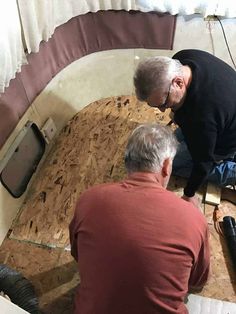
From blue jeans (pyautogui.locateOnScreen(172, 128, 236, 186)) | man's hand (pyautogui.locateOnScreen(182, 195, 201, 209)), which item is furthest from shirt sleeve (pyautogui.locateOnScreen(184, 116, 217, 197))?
blue jeans (pyautogui.locateOnScreen(172, 128, 236, 186))

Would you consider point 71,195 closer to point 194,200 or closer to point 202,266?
point 194,200

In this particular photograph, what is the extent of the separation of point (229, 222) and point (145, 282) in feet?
3.17

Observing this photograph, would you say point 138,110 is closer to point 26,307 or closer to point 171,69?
point 171,69

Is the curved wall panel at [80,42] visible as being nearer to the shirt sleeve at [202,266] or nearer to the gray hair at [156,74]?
the gray hair at [156,74]

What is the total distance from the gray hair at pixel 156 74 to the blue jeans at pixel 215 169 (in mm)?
646

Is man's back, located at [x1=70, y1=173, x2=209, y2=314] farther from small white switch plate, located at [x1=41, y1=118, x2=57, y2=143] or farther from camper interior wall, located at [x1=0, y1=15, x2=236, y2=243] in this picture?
small white switch plate, located at [x1=41, y1=118, x2=57, y2=143]

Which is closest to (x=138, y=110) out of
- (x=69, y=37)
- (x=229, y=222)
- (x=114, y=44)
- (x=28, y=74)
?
(x=114, y=44)

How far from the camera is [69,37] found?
2211 millimetres

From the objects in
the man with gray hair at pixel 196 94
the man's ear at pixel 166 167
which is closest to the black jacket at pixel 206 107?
the man with gray hair at pixel 196 94

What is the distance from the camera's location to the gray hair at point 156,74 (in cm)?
155

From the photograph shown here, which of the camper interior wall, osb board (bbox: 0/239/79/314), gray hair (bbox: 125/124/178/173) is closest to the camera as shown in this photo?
gray hair (bbox: 125/124/178/173)

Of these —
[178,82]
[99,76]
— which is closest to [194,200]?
[178,82]

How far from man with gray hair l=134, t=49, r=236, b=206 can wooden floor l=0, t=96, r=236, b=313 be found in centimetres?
55

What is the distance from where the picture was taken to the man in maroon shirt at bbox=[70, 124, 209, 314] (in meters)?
1.11
